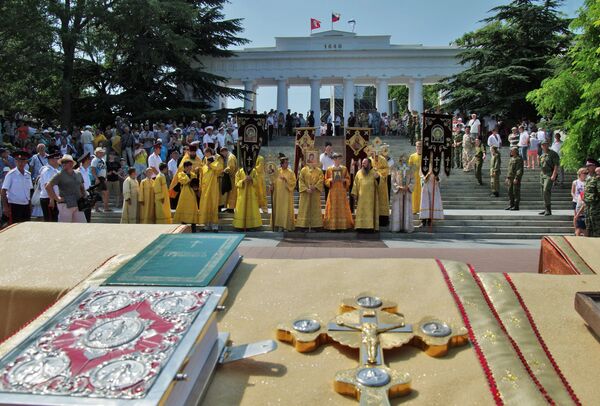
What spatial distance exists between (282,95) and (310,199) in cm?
2850

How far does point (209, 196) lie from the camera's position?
12000 mm

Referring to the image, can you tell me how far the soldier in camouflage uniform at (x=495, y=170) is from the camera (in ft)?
50.9

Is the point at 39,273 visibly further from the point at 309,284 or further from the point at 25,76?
the point at 25,76

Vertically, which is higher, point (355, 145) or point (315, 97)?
point (315, 97)

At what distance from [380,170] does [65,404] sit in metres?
11.6

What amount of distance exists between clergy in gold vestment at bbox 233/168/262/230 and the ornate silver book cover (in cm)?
1027

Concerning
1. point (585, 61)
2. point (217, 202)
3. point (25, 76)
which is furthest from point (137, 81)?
point (585, 61)

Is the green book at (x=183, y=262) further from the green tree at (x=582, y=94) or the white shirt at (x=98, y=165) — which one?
the white shirt at (x=98, y=165)

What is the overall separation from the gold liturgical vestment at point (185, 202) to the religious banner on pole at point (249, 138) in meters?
1.30

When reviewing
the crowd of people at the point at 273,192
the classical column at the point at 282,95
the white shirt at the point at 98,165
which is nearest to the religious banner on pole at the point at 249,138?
the crowd of people at the point at 273,192

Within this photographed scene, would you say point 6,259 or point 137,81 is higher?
point 137,81

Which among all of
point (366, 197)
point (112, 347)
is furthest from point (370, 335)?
point (366, 197)

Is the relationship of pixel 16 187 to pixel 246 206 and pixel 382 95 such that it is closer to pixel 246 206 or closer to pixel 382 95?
pixel 246 206

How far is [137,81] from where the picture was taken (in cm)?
2956
